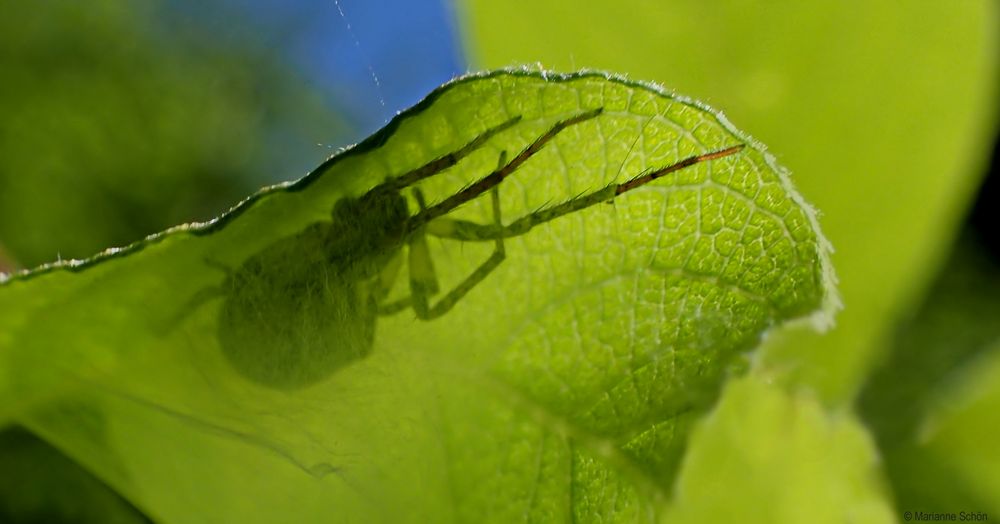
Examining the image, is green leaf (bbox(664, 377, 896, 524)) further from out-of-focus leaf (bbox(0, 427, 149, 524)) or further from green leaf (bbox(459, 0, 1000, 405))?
out-of-focus leaf (bbox(0, 427, 149, 524))

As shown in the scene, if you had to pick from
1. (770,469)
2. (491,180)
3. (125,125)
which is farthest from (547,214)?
(125,125)

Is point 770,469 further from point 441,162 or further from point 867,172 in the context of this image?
point 867,172

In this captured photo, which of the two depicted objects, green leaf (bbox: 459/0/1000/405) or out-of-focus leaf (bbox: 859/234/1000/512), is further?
out-of-focus leaf (bbox: 859/234/1000/512)

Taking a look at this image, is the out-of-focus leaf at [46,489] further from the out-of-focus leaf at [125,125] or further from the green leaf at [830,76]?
the out-of-focus leaf at [125,125]

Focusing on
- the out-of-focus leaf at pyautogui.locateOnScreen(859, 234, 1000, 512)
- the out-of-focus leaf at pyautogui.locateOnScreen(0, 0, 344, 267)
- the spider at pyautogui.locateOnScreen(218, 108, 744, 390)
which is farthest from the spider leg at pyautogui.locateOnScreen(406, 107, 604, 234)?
the out-of-focus leaf at pyautogui.locateOnScreen(0, 0, 344, 267)

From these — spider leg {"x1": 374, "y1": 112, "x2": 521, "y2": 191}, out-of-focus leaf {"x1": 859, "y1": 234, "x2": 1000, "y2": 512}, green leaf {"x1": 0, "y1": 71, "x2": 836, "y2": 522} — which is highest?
spider leg {"x1": 374, "y1": 112, "x2": 521, "y2": 191}
